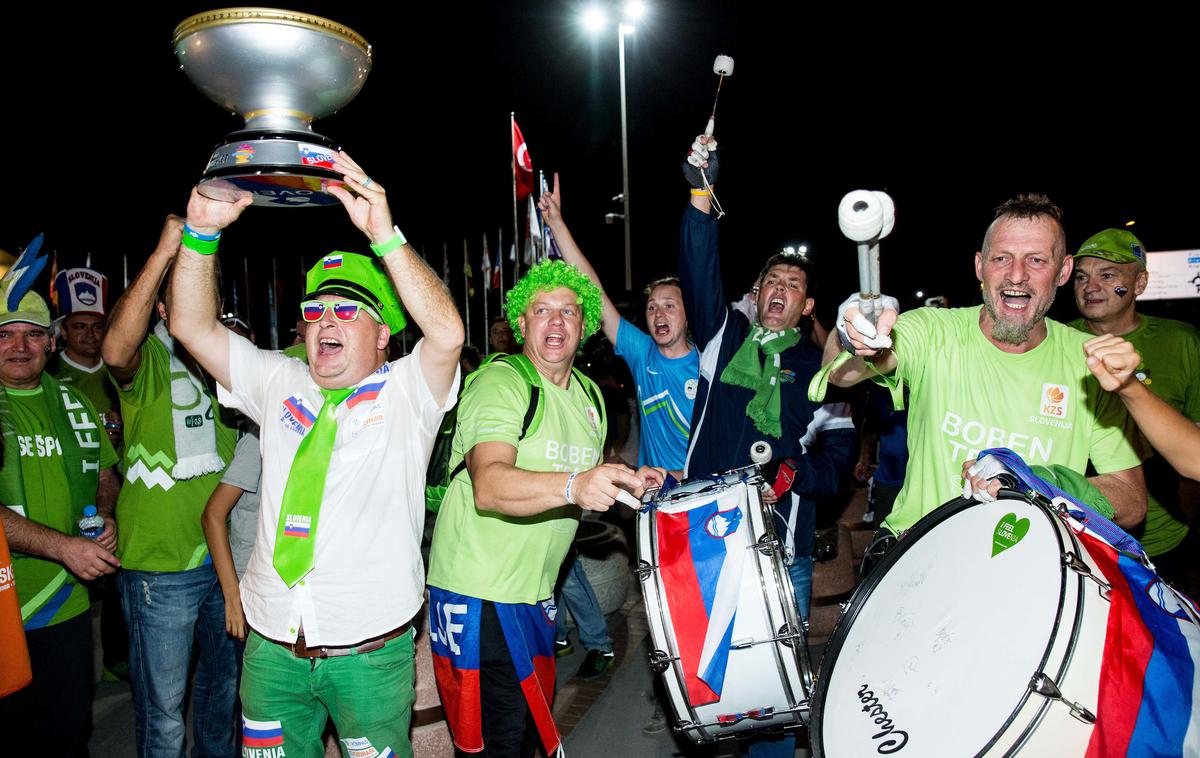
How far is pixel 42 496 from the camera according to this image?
3281mm

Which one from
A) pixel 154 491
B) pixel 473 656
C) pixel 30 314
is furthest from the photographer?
pixel 154 491

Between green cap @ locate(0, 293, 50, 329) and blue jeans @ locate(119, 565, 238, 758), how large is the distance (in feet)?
4.14

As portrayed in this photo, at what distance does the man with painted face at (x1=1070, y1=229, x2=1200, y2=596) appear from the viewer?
160 inches

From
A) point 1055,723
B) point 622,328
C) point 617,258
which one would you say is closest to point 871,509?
point 622,328

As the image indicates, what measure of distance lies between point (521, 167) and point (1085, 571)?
8.15 meters

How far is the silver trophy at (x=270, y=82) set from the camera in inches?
88.7

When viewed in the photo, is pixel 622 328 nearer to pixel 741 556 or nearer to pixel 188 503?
pixel 741 556

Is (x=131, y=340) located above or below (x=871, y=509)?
above

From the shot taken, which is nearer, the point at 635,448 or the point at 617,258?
the point at 635,448

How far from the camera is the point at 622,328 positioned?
482cm

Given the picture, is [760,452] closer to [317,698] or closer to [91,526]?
[317,698]

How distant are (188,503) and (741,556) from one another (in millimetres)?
2700

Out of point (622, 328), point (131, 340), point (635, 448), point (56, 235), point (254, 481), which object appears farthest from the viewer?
point (56, 235)

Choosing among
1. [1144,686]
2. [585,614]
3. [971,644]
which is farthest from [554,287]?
[585,614]
